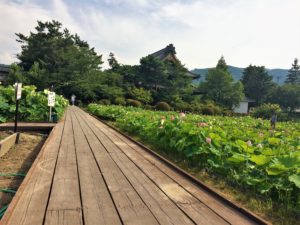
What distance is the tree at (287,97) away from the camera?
50250 mm

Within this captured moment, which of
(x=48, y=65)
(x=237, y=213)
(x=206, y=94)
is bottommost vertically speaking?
(x=237, y=213)

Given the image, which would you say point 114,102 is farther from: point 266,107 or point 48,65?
point 266,107

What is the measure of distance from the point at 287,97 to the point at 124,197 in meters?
53.4

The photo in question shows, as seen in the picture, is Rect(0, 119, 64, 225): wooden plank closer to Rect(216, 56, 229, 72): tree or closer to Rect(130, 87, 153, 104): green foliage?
Rect(130, 87, 153, 104): green foliage

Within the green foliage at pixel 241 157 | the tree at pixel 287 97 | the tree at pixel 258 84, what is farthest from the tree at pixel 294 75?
the green foliage at pixel 241 157

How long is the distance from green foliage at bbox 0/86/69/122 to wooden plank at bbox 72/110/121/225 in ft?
21.0

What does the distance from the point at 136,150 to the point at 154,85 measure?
30822 mm

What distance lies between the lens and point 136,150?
6.05 m

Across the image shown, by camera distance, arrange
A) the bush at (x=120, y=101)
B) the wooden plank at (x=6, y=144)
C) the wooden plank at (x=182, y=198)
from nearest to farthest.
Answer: the wooden plank at (x=182, y=198)
the wooden plank at (x=6, y=144)
the bush at (x=120, y=101)

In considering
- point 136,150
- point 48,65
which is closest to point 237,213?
point 136,150

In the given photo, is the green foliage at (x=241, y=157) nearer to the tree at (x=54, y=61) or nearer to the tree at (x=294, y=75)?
the tree at (x=54, y=61)

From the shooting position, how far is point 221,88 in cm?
3972

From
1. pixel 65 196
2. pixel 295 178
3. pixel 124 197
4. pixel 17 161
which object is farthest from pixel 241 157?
pixel 17 161

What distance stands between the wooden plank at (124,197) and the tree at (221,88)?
117 feet
